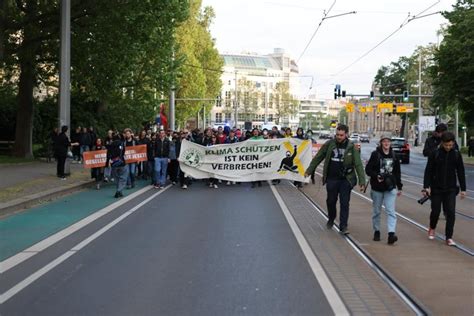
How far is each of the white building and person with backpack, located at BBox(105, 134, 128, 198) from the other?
9584 cm

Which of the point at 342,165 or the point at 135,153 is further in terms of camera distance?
the point at 135,153

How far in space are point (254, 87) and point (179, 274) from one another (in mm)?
112168

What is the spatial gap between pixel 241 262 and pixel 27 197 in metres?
7.78

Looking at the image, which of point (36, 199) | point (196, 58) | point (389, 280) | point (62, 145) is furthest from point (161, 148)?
point (196, 58)

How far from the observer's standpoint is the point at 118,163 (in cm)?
1561

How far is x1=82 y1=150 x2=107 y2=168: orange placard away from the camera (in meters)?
17.7

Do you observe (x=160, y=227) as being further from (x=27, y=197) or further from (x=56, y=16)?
(x=56, y=16)

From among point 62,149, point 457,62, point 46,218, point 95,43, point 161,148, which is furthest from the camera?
point 457,62

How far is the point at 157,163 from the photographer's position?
18406 mm

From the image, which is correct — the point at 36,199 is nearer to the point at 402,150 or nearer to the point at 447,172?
the point at 447,172

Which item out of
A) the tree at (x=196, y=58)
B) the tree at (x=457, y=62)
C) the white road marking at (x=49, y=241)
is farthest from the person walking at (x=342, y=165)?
the tree at (x=196, y=58)

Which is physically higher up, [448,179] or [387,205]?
[448,179]

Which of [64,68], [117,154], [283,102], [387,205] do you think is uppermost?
[283,102]

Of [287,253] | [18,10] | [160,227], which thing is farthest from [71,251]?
[18,10]
